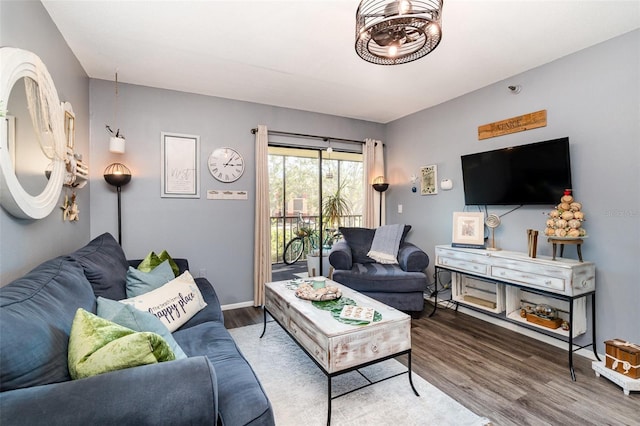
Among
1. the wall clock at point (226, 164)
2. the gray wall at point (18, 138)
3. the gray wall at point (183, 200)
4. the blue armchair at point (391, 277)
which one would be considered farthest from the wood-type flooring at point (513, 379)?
the wall clock at point (226, 164)

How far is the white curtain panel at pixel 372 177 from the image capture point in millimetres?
4484

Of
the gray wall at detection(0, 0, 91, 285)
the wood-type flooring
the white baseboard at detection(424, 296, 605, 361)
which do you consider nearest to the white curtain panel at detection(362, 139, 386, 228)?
the white baseboard at detection(424, 296, 605, 361)

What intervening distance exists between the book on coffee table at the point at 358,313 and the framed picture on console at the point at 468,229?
69.5 inches

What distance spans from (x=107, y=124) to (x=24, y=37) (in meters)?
1.51

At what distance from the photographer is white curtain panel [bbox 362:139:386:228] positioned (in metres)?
4.48

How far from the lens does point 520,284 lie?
8.34 ft

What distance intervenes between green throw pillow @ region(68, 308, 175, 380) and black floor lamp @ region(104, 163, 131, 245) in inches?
91.9

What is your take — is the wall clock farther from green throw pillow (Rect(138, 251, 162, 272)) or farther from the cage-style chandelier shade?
the cage-style chandelier shade

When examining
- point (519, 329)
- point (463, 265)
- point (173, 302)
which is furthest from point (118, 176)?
point (519, 329)

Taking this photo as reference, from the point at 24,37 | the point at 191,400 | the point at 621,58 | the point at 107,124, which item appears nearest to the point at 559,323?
the point at 621,58

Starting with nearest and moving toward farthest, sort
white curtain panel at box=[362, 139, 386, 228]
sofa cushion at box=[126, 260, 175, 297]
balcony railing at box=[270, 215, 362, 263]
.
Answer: sofa cushion at box=[126, 260, 175, 297]
white curtain panel at box=[362, 139, 386, 228]
balcony railing at box=[270, 215, 362, 263]

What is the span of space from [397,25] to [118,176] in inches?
112

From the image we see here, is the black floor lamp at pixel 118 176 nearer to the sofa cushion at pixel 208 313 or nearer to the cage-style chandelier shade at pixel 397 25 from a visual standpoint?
the sofa cushion at pixel 208 313

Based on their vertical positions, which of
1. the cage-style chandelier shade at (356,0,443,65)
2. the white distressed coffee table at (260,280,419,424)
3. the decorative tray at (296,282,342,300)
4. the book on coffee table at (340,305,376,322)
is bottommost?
the white distressed coffee table at (260,280,419,424)
